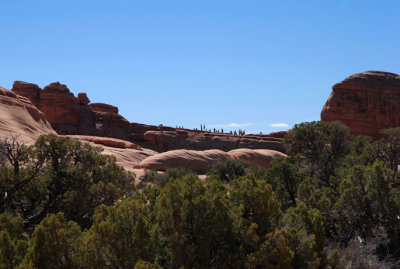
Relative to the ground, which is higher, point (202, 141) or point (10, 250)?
point (202, 141)

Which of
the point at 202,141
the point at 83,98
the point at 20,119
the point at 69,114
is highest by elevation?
the point at 83,98

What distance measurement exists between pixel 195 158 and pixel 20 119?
70.6ft

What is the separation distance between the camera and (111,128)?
Answer: 68.7 m

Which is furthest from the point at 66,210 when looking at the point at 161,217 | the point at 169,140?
the point at 169,140

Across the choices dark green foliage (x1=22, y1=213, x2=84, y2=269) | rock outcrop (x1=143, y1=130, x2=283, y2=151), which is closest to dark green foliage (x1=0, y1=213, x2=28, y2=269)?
dark green foliage (x1=22, y1=213, x2=84, y2=269)

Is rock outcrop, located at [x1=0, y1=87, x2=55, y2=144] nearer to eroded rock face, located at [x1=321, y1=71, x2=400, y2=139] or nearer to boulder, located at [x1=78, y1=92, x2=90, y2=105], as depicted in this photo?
boulder, located at [x1=78, y1=92, x2=90, y2=105]

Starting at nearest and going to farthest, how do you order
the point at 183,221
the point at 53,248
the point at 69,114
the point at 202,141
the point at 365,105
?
the point at 53,248, the point at 183,221, the point at 365,105, the point at 69,114, the point at 202,141

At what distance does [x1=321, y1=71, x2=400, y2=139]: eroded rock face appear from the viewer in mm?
60125

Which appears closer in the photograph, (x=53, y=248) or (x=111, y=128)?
(x=53, y=248)

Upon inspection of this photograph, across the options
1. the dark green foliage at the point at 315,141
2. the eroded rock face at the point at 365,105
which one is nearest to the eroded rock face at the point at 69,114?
the eroded rock face at the point at 365,105

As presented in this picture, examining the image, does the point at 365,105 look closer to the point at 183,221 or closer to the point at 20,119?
the point at 20,119

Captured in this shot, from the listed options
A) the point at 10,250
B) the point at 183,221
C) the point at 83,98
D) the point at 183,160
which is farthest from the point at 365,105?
the point at 10,250

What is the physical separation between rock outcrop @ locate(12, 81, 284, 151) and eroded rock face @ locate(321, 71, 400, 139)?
13.1m

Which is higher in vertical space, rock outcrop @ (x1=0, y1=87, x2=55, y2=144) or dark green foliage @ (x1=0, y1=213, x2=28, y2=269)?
rock outcrop @ (x1=0, y1=87, x2=55, y2=144)
